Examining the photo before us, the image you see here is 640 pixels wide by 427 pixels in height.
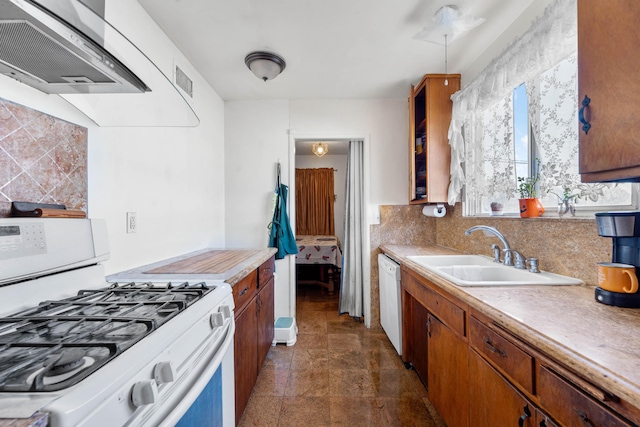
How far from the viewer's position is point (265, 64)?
7.09ft

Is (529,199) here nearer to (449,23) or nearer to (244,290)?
(449,23)

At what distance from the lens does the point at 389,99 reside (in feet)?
9.81

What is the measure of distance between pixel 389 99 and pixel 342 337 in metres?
2.45

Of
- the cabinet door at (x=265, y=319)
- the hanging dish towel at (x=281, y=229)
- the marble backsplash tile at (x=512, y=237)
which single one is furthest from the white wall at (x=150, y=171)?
the marble backsplash tile at (x=512, y=237)

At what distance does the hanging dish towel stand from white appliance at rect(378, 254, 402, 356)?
0.91 metres

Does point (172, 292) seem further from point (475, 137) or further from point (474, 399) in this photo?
point (475, 137)

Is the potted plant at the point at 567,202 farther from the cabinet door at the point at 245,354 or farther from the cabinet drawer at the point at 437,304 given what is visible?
the cabinet door at the point at 245,354

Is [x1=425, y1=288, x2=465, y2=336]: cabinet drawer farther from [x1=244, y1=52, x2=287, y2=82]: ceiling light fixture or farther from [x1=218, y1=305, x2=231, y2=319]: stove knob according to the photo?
[x1=244, y1=52, x2=287, y2=82]: ceiling light fixture

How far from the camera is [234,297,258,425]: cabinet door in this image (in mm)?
1500

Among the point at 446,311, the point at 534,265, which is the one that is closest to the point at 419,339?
the point at 446,311

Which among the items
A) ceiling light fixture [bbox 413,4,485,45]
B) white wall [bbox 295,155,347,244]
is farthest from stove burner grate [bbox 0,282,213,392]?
white wall [bbox 295,155,347,244]

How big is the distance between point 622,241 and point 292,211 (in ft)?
7.94

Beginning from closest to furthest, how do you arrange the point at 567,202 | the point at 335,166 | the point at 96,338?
the point at 96,338 < the point at 567,202 < the point at 335,166

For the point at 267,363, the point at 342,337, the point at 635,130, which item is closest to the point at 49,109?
the point at 635,130
